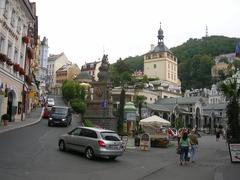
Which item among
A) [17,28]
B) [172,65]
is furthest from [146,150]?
[172,65]

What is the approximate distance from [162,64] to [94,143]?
364ft

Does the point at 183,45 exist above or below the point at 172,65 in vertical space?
above

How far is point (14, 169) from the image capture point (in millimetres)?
12664

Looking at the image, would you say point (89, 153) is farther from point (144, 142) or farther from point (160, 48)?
point (160, 48)

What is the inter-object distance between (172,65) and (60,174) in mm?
118013

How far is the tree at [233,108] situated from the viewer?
21547 mm

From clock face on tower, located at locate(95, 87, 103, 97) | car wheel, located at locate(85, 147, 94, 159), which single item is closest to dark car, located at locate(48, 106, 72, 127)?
clock face on tower, located at locate(95, 87, 103, 97)

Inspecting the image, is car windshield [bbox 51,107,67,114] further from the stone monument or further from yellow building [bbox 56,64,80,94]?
yellow building [bbox 56,64,80,94]

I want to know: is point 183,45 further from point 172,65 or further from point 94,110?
point 94,110

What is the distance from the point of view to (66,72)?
130375mm

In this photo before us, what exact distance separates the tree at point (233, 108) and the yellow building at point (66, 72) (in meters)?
108

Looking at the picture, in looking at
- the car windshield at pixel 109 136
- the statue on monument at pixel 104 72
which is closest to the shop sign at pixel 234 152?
the car windshield at pixel 109 136

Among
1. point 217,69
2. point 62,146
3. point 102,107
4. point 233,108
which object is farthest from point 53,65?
point 62,146

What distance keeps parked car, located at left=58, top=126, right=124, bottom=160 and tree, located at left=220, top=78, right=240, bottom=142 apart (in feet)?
25.6
